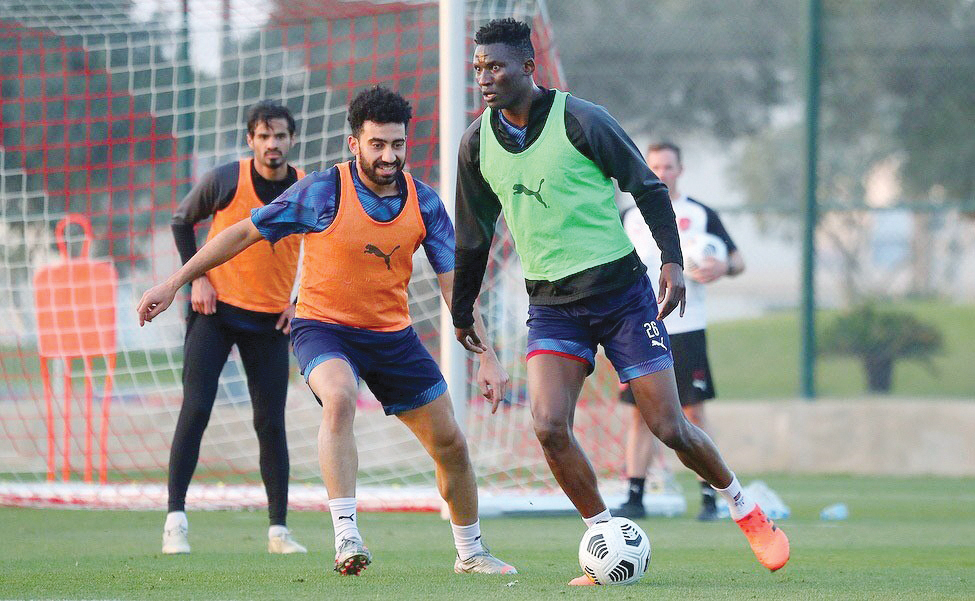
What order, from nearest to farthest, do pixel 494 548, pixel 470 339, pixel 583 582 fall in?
1. pixel 583 582
2. pixel 470 339
3. pixel 494 548

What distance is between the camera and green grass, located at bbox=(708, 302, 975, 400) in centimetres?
1494

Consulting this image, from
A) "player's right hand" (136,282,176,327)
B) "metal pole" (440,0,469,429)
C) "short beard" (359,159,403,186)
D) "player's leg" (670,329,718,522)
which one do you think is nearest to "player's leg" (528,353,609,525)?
"short beard" (359,159,403,186)

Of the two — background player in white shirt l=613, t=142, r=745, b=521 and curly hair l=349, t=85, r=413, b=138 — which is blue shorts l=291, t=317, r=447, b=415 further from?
background player in white shirt l=613, t=142, r=745, b=521

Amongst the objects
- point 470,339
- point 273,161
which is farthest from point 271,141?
point 470,339

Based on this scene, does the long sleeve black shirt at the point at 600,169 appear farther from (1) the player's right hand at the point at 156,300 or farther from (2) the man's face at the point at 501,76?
(1) the player's right hand at the point at 156,300

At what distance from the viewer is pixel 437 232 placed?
5375 mm

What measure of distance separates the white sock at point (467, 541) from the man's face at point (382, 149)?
1388 mm

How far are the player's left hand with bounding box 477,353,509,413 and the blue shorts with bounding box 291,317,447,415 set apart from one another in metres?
0.17

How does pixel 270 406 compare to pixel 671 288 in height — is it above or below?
below

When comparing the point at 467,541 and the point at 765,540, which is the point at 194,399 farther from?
the point at 765,540

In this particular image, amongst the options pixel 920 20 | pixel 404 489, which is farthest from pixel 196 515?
pixel 920 20

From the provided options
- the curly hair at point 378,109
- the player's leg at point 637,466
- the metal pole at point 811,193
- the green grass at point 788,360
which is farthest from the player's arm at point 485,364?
Answer: the green grass at point 788,360

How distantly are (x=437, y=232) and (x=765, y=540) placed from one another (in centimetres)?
174

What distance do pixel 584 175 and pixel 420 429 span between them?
3.94ft
